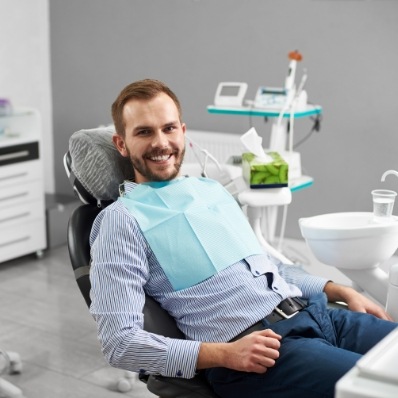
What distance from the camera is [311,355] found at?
4.99 feet

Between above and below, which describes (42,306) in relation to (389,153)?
below

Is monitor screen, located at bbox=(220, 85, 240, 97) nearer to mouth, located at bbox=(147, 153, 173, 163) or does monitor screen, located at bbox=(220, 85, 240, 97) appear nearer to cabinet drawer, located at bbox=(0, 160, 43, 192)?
cabinet drawer, located at bbox=(0, 160, 43, 192)

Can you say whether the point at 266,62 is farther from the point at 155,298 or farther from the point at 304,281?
the point at 155,298

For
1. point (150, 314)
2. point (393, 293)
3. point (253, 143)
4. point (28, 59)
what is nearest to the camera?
point (150, 314)

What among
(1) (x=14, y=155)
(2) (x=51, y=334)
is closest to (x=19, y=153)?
(1) (x=14, y=155)

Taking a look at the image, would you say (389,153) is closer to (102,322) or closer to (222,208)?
(222,208)

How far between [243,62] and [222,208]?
2157mm

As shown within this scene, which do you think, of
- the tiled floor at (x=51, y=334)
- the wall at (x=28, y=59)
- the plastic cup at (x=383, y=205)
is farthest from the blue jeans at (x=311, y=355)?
the wall at (x=28, y=59)

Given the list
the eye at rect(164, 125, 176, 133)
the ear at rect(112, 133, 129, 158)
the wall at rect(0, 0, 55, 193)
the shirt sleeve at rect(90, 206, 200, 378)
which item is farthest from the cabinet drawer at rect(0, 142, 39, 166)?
the shirt sleeve at rect(90, 206, 200, 378)

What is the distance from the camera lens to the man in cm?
153

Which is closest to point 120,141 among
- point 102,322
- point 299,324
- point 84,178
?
point 84,178

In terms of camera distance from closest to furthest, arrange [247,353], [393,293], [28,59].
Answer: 1. [247,353]
2. [393,293]
3. [28,59]

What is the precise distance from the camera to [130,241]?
1.69 m

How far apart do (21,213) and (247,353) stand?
8.81 feet
